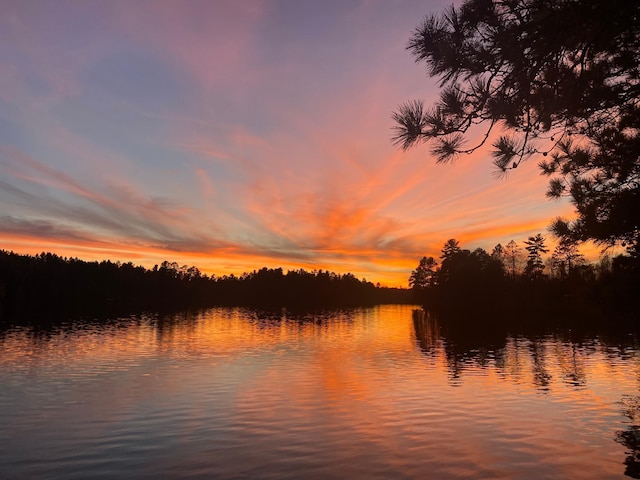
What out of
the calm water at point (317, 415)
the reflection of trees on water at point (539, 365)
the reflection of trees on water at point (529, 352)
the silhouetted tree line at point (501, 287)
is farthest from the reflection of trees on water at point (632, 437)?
the silhouetted tree line at point (501, 287)

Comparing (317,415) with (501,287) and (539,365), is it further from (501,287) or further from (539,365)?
(501,287)

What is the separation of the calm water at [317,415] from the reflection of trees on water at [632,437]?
6cm

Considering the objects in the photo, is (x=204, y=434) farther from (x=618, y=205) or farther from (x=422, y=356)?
(x=422, y=356)

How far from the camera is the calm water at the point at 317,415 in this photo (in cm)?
1145

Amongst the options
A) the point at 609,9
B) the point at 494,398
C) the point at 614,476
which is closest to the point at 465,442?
the point at 614,476

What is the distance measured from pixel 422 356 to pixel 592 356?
1204 centimetres

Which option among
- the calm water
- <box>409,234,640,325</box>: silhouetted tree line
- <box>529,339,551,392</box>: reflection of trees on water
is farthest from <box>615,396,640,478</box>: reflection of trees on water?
<box>409,234,640,325</box>: silhouetted tree line

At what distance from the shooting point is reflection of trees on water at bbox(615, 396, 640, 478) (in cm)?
1095

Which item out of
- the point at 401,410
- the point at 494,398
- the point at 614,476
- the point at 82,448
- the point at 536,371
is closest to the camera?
the point at 614,476

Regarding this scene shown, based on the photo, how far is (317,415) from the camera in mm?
16719

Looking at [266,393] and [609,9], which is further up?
[609,9]

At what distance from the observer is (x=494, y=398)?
1955cm

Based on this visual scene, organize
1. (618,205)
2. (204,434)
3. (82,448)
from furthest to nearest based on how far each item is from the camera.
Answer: (204,434)
(82,448)
(618,205)

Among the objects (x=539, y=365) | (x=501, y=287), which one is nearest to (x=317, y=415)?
(x=539, y=365)
